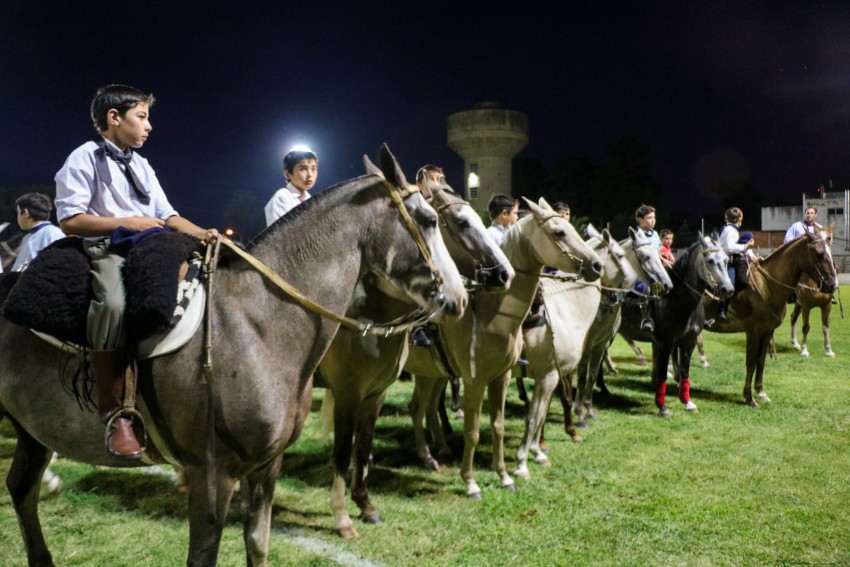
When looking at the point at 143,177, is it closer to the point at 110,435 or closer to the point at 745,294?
the point at 110,435

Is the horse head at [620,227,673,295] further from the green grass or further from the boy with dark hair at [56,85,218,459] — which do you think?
the boy with dark hair at [56,85,218,459]

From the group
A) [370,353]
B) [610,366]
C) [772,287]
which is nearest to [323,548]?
[370,353]

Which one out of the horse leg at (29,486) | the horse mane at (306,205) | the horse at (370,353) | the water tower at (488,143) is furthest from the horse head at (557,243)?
the water tower at (488,143)

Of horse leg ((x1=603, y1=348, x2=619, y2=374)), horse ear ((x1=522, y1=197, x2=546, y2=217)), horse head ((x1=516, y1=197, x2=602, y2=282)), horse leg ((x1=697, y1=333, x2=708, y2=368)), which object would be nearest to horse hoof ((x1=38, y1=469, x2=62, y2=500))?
horse head ((x1=516, y1=197, x2=602, y2=282))

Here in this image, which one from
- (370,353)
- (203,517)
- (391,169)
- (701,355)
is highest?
(391,169)

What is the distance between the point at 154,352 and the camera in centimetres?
241

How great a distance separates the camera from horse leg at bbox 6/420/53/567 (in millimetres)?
3359

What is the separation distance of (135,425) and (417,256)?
1.47m

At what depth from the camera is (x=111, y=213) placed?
8.82 ft

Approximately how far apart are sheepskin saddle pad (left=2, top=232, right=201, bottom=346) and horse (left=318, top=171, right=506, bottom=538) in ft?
5.82

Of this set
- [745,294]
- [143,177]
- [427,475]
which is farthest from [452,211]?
[745,294]

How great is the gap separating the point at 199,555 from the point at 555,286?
4.85 meters

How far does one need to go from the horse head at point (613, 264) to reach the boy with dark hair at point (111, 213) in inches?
232

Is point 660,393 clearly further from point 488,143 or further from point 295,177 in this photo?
point 488,143
